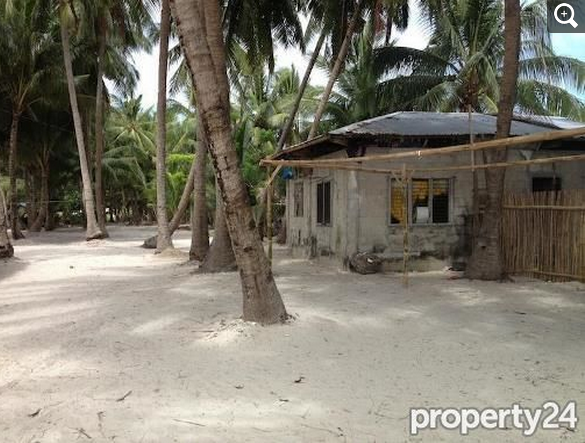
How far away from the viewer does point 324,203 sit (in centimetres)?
1406

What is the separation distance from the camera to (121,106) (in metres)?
43.4

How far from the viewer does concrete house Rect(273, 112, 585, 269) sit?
12109 mm

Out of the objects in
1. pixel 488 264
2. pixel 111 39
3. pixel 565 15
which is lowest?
pixel 488 264

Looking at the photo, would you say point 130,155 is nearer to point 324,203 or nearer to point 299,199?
point 299,199

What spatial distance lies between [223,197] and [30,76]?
2174cm

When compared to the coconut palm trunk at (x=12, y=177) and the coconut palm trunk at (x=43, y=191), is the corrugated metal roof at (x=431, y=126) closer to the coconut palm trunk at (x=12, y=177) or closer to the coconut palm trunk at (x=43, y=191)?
the coconut palm trunk at (x=12, y=177)

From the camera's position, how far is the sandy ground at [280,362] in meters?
4.09

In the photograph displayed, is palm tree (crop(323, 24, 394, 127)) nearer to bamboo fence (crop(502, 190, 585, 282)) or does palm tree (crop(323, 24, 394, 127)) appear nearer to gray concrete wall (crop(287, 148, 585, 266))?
gray concrete wall (crop(287, 148, 585, 266))

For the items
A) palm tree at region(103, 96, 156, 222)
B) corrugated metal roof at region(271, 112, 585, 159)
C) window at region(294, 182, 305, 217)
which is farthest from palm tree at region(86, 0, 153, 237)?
corrugated metal roof at region(271, 112, 585, 159)

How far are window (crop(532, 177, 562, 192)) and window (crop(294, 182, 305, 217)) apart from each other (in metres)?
5.83

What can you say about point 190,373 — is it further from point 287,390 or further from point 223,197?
point 223,197

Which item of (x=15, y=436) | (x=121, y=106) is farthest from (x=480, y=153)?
(x=121, y=106)

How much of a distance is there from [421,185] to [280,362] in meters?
7.85

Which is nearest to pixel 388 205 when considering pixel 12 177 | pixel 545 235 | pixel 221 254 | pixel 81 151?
pixel 545 235
